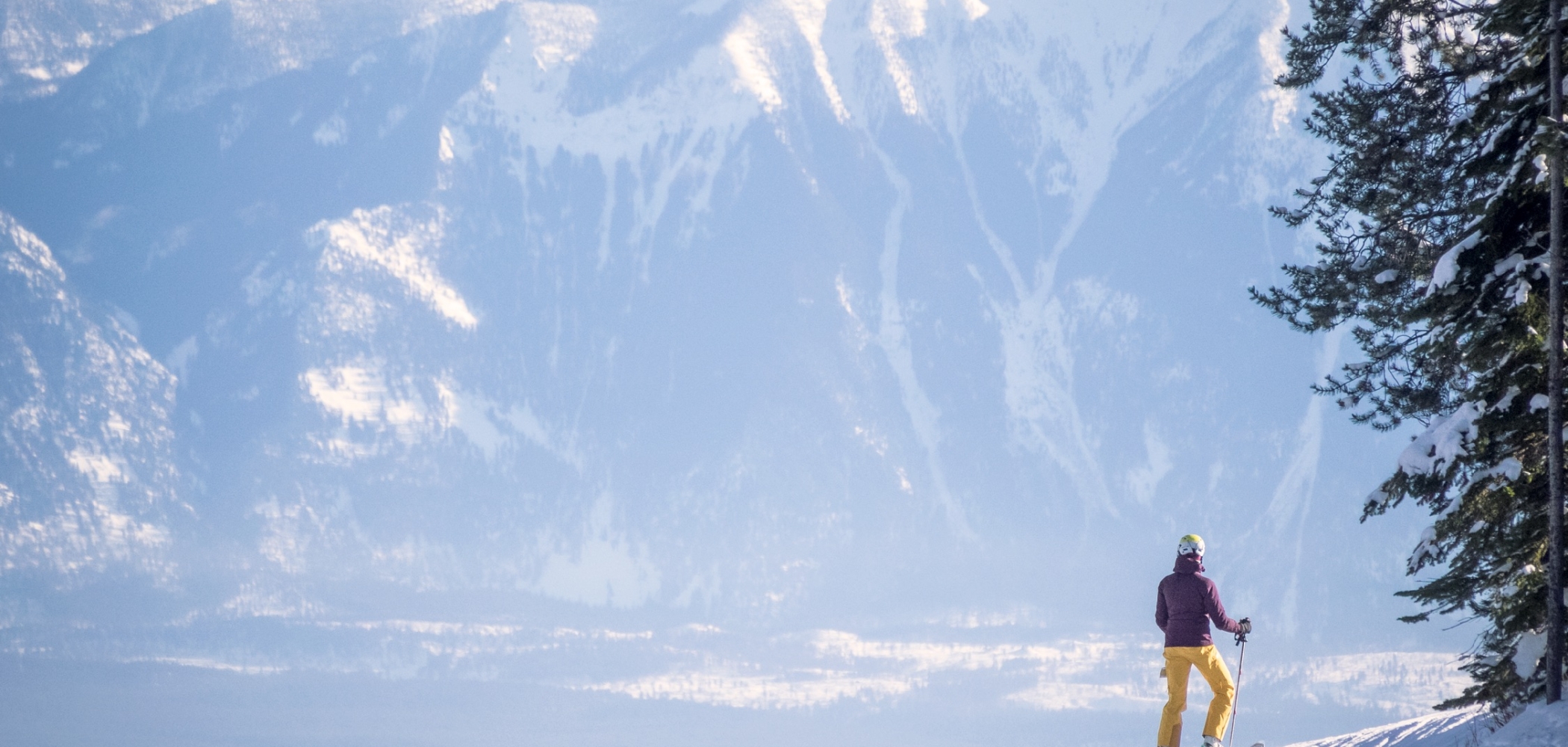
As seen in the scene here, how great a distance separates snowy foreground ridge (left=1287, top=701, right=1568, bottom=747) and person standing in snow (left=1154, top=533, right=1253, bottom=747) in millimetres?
2532

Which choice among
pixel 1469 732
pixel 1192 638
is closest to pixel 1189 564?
pixel 1192 638

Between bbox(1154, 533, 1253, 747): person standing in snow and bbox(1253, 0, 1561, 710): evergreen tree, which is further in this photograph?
bbox(1154, 533, 1253, 747): person standing in snow

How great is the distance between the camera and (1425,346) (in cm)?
1923

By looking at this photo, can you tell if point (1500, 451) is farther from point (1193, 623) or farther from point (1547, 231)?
point (1193, 623)

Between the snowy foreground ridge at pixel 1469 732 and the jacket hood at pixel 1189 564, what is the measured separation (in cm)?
337

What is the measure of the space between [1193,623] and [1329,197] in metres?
11.1

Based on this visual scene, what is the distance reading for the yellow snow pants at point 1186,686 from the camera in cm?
1956

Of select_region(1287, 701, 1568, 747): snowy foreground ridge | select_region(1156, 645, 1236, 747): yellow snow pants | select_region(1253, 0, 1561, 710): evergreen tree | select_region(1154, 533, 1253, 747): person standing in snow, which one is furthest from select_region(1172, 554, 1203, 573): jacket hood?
select_region(1287, 701, 1568, 747): snowy foreground ridge

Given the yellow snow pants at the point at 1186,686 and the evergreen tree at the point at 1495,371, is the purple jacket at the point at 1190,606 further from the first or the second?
the evergreen tree at the point at 1495,371

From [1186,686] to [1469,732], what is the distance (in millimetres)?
3319

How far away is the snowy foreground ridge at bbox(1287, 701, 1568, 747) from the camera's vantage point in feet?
53.5

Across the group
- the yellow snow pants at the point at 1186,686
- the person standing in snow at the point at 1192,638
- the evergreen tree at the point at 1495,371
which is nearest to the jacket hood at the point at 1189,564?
the person standing in snow at the point at 1192,638

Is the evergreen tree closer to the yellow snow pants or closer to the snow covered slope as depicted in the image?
the snow covered slope

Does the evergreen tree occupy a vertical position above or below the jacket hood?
above
